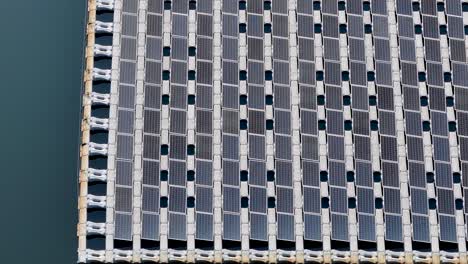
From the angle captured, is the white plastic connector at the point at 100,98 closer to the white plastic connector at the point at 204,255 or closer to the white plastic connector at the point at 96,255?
the white plastic connector at the point at 96,255

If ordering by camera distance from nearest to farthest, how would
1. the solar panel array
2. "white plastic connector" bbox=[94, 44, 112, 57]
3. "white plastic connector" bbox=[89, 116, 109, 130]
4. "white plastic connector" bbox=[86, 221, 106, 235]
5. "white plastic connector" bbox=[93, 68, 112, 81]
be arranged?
1. "white plastic connector" bbox=[86, 221, 106, 235]
2. the solar panel array
3. "white plastic connector" bbox=[89, 116, 109, 130]
4. "white plastic connector" bbox=[93, 68, 112, 81]
5. "white plastic connector" bbox=[94, 44, 112, 57]

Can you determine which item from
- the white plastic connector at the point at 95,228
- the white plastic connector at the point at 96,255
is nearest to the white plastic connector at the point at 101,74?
the white plastic connector at the point at 95,228

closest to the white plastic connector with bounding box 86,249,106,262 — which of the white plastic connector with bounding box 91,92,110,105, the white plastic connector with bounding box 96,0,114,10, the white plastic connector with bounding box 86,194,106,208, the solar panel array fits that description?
the solar panel array

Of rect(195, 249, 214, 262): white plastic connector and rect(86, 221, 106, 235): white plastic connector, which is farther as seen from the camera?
rect(86, 221, 106, 235): white plastic connector

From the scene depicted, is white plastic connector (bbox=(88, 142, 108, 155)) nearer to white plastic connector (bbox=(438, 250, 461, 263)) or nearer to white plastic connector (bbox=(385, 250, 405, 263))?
white plastic connector (bbox=(385, 250, 405, 263))

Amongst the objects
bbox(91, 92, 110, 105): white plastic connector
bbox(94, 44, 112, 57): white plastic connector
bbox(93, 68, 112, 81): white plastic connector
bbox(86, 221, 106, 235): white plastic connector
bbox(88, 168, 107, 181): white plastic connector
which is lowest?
bbox(86, 221, 106, 235): white plastic connector

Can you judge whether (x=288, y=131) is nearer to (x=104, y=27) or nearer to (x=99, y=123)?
(x=99, y=123)
